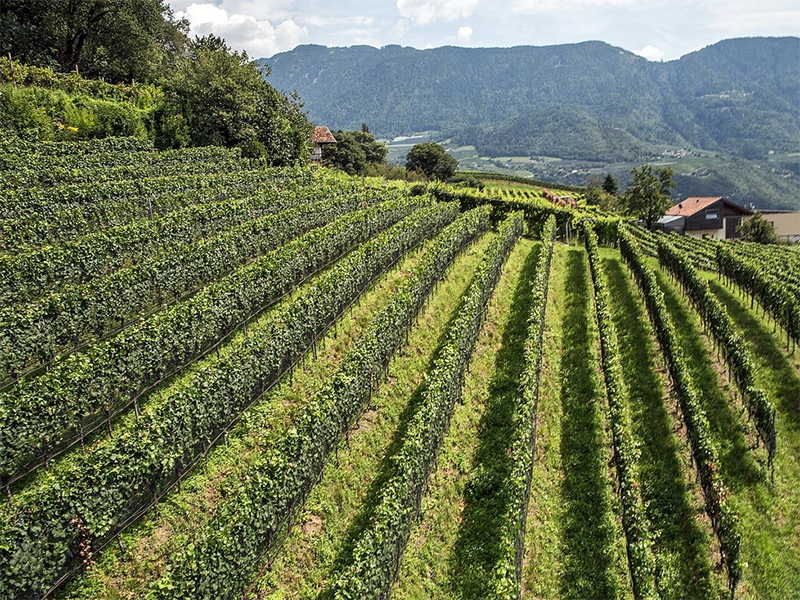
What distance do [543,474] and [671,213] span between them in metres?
92.1

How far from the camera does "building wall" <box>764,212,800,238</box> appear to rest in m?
93.3

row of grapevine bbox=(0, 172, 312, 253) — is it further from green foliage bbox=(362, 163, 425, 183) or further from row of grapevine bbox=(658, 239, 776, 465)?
green foliage bbox=(362, 163, 425, 183)

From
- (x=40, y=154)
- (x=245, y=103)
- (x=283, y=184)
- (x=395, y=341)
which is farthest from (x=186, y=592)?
(x=245, y=103)

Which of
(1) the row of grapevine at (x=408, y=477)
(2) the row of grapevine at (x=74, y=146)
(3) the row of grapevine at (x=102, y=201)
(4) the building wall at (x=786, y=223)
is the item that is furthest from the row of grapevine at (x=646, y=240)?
(4) the building wall at (x=786, y=223)

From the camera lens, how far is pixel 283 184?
138 ft

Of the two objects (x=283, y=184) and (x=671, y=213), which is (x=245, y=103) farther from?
(x=671, y=213)

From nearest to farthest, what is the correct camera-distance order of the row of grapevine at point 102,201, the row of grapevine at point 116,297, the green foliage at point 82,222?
the row of grapevine at point 116,297 < the green foliage at point 82,222 < the row of grapevine at point 102,201

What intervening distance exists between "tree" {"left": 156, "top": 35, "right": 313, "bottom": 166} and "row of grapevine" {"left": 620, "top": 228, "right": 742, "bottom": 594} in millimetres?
41724

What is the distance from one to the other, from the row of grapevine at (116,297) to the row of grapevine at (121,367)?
171 cm

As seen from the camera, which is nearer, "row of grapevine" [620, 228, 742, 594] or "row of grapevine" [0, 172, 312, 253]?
"row of grapevine" [620, 228, 742, 594]

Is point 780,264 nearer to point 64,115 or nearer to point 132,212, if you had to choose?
point 132,212

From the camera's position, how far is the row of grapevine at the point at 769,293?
75.7 ft

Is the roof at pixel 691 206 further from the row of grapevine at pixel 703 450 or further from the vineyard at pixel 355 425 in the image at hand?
the row of grapevine at pixel 703 450

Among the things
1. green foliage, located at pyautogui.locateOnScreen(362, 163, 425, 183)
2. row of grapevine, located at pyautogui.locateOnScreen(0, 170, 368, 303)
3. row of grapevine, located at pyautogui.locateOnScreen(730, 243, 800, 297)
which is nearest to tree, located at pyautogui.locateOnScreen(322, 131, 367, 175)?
green foliage, located at pyautogui.locateOnScreen(362, 163, 425, 183)
